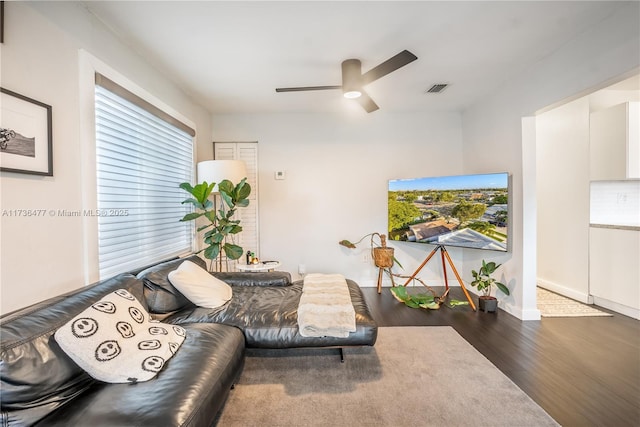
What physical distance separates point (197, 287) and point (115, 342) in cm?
92

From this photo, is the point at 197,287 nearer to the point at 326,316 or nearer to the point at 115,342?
the point at 115,342

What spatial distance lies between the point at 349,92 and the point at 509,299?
292 centimetres

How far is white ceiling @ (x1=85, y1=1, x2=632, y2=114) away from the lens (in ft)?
6.39

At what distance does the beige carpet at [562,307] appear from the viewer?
9.90 feet

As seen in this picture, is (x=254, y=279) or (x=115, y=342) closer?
(x=115, y=342)

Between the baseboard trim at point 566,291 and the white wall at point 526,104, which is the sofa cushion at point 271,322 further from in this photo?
the baseboard trim at point 566,291

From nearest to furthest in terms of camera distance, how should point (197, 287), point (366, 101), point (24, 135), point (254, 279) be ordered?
point (24, 135) → point (197, 287) → point (366, 101) → point (254, 279)

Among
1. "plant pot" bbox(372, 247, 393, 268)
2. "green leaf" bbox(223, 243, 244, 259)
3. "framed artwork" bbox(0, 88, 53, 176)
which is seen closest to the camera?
"framed artwork" bbox(0, 88, 53, 176)

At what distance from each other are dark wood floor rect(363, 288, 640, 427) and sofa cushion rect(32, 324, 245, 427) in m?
1.71

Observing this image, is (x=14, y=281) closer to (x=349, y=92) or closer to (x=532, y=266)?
(x=349, y=92)

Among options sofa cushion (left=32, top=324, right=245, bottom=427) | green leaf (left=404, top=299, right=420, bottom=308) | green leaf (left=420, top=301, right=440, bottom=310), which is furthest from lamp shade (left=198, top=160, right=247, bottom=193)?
green leaf (left=420, top=301, right=440, bottom=310)

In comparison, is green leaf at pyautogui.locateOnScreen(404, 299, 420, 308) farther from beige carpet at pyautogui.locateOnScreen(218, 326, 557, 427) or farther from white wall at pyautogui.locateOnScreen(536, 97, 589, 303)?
white wall at pyautogui.locateOnScreen(536, 97, 589, 303)

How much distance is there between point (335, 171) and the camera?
413 cm

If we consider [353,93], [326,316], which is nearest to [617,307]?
[326,316]
